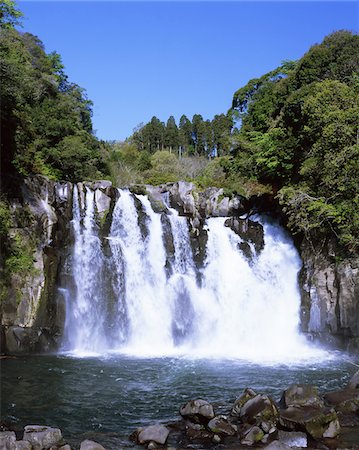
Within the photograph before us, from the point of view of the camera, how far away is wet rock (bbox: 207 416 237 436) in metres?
9.28

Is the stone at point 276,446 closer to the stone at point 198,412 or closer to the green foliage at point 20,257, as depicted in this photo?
the stone at point 198,412

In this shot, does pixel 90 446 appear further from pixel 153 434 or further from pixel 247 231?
pixel 247 231

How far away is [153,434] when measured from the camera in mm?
8977

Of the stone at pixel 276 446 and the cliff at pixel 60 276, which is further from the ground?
the cliff at pixel 60 276

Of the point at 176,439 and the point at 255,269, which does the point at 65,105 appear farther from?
the point at 176,439

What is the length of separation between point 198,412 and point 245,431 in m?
1.07

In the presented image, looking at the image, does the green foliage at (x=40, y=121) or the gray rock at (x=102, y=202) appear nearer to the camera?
the green foliage at (x=40, y=121)

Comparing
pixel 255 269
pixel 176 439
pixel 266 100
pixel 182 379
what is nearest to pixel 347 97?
pixel 255 269

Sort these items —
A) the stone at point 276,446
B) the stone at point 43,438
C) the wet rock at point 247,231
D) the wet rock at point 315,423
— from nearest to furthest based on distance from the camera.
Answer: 1. the stone at point 276,446
2. the stone at point 43,438
3. the wet rock at point 315,423
4. the wet rock at point 247,231

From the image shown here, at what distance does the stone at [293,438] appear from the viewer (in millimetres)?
8984

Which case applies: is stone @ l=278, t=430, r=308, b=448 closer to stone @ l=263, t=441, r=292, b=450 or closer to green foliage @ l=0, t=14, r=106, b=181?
stone @ l=263, t=441, r=292, b=450

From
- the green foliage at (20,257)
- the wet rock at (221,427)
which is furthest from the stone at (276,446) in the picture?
the green foliage at (20,257)

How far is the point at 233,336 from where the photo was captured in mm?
19781

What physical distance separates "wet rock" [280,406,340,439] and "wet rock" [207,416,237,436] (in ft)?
3.56
